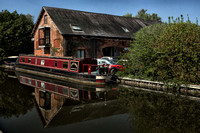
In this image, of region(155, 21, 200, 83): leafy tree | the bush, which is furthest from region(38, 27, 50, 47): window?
region(155, 21, 200, 83): leafy tree

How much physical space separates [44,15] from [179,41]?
2024cm

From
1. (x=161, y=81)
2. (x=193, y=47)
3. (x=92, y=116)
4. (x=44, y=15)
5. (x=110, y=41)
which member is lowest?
(x=92, y=116)

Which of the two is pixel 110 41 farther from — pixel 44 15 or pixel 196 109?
pixel 196 109

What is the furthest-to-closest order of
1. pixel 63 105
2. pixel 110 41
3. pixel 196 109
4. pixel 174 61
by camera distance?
pixel 110 41, pixel 174 61, pixel 63 105, pixel 196 109

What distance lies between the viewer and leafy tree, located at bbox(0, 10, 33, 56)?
33.5m

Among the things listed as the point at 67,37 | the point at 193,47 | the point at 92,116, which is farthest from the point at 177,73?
the point at 67,37

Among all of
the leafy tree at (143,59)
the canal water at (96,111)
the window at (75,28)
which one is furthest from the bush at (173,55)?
the window at (75,28)

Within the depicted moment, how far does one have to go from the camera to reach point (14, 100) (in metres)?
12.3

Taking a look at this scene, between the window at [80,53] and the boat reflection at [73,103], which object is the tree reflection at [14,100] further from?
the window at [80,53]

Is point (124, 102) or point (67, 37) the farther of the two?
point (67, 37)

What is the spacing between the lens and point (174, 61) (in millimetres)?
14367

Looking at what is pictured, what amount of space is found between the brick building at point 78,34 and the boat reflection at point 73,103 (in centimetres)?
1073

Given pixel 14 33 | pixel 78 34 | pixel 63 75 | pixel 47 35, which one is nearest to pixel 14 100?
pixel 63 75

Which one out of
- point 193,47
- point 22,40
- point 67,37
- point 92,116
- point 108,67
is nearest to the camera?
point 92,116
